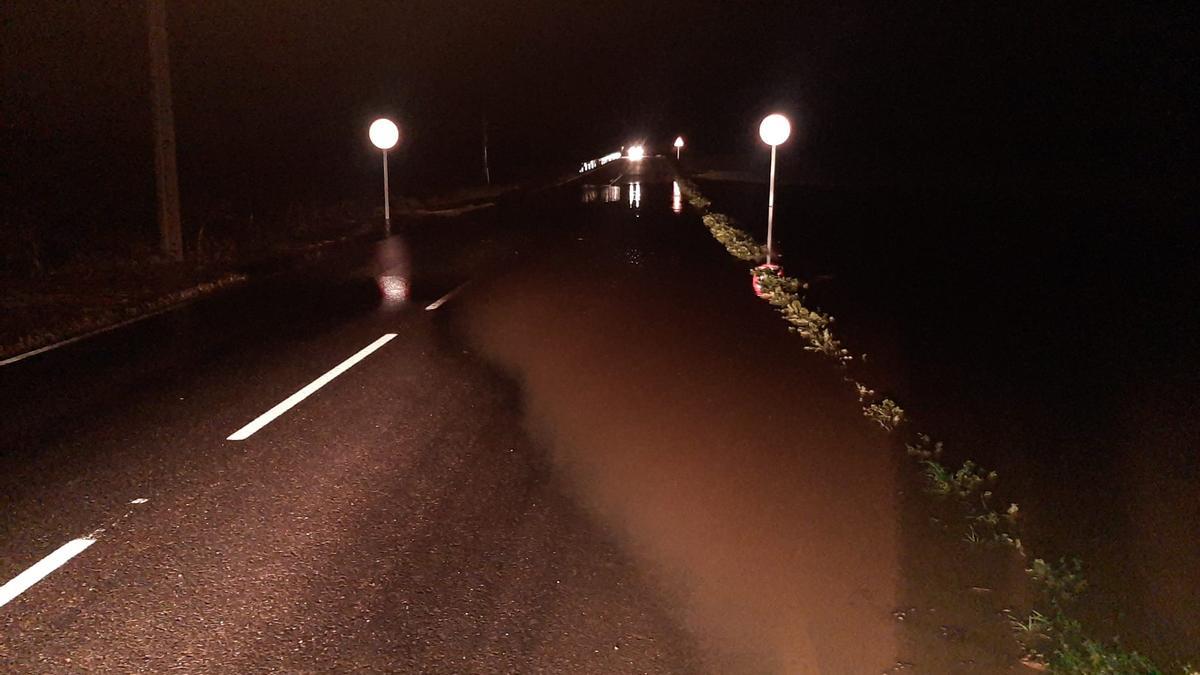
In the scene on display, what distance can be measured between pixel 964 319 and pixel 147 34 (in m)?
13.7

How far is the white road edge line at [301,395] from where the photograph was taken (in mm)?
7156

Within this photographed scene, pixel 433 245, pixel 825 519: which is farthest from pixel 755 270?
pixel 825 519

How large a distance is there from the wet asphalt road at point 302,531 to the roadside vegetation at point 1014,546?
1575 mm

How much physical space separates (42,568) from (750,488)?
3959 millimetres

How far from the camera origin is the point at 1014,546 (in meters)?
5.25

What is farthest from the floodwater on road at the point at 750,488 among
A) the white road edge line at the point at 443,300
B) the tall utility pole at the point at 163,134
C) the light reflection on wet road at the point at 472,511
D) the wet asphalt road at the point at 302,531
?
the tall utility pole at the point at 163,134

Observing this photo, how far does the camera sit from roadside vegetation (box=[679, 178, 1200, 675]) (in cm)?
401

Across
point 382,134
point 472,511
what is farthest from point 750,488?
point 382,134

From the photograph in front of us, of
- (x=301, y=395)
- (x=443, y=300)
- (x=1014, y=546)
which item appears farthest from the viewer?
(x=443, y=300)

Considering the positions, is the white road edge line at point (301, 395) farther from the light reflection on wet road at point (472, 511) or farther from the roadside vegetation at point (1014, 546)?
the roadside vegetation at point (1014, 546)

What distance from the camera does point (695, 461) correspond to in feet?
21.9

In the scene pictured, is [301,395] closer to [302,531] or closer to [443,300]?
[302,531]

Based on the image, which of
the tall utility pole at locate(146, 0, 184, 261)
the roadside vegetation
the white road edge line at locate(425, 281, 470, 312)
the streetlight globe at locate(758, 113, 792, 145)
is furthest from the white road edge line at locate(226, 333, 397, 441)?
the streetlight globe at locate(758, 113, 792, 145)

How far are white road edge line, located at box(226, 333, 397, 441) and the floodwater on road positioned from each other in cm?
118
